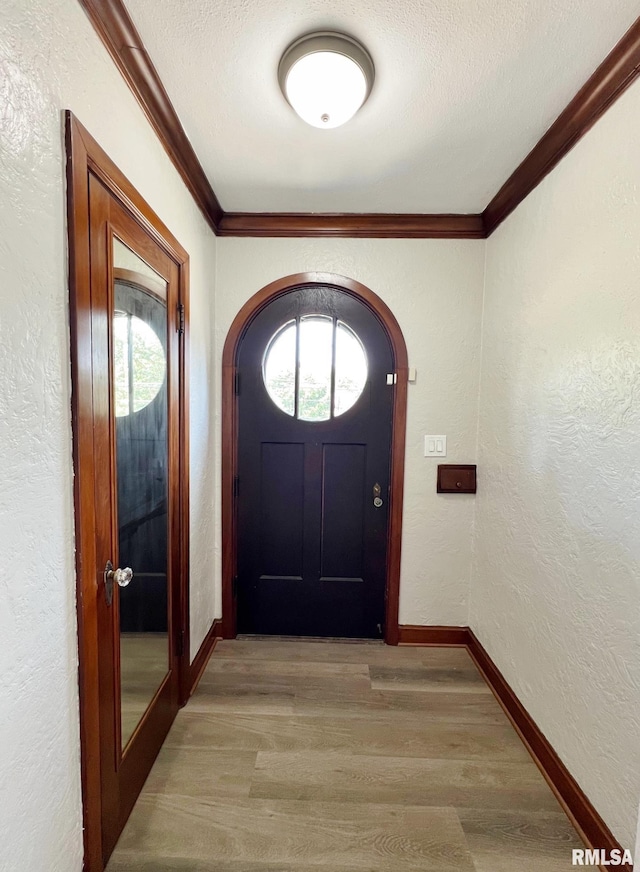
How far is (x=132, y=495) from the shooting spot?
1.37 m

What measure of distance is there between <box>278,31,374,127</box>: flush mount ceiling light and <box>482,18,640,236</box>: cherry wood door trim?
72 centimetres

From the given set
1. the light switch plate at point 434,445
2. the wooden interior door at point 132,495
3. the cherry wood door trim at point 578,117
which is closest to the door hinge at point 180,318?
the wooden interior door at point 132,495

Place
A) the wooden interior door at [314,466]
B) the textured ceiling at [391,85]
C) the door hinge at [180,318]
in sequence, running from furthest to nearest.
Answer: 1. the wooden interior door at [314,466]
2. the door hinge at [180,318]
3. the textured ceiling at [391,85]

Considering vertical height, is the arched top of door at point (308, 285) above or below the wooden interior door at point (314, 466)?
above

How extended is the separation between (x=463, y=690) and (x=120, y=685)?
5.30 feet

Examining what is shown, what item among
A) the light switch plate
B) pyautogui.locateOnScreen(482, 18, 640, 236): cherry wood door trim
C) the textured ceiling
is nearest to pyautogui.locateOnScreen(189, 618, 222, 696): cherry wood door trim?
the light switch plate

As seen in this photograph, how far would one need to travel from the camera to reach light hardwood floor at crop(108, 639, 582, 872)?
1.27 m

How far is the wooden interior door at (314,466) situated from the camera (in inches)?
91.0

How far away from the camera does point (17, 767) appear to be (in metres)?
0.85

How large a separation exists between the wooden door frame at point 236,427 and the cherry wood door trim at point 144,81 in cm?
62

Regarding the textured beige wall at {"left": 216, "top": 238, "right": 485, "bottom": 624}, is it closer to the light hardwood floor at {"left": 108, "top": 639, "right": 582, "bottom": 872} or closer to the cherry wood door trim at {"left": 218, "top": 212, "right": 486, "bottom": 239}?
the cherry wood door trim at {"left": 218, "top": 212, "right": 486, "bottom": 239}

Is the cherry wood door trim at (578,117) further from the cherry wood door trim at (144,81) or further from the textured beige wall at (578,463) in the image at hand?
the cherry wood door trim at (144,81)

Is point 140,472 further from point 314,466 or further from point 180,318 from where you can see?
point 314,466

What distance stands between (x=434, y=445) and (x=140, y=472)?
1586 mm
